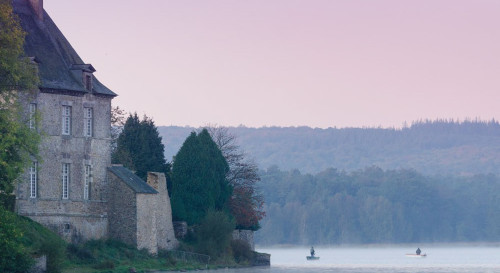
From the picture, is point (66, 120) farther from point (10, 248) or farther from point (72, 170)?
point (10, 248)

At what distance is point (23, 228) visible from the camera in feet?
205

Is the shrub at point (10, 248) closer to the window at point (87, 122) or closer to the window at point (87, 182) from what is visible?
the window at point (87, 182)

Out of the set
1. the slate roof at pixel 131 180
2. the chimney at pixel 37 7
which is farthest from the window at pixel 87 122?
the chimney at pixel 37 7

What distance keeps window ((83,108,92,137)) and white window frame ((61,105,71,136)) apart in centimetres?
127

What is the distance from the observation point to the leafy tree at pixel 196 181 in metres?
80.1

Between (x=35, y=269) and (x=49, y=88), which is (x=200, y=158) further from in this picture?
(x=35, y=269)

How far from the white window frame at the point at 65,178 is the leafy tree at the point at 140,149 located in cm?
1292

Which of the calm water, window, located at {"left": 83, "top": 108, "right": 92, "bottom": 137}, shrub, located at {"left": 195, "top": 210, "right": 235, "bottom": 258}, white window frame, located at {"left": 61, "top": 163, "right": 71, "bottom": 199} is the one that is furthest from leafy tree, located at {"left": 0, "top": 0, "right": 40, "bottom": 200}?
shrub, located at {"left": 195, "top": 210, "right": 235, "bottom": 258}

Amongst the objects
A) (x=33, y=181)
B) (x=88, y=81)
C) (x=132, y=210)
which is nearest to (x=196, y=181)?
(x=132, y=210)

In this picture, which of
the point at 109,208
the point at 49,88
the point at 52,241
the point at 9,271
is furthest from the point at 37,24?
the point at 9,271

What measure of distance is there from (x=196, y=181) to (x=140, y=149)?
7.68 meters

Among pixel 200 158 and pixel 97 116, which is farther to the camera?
pixel 200 158

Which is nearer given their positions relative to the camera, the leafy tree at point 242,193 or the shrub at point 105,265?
the shrub at point 105,265

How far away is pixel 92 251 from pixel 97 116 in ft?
30.1
